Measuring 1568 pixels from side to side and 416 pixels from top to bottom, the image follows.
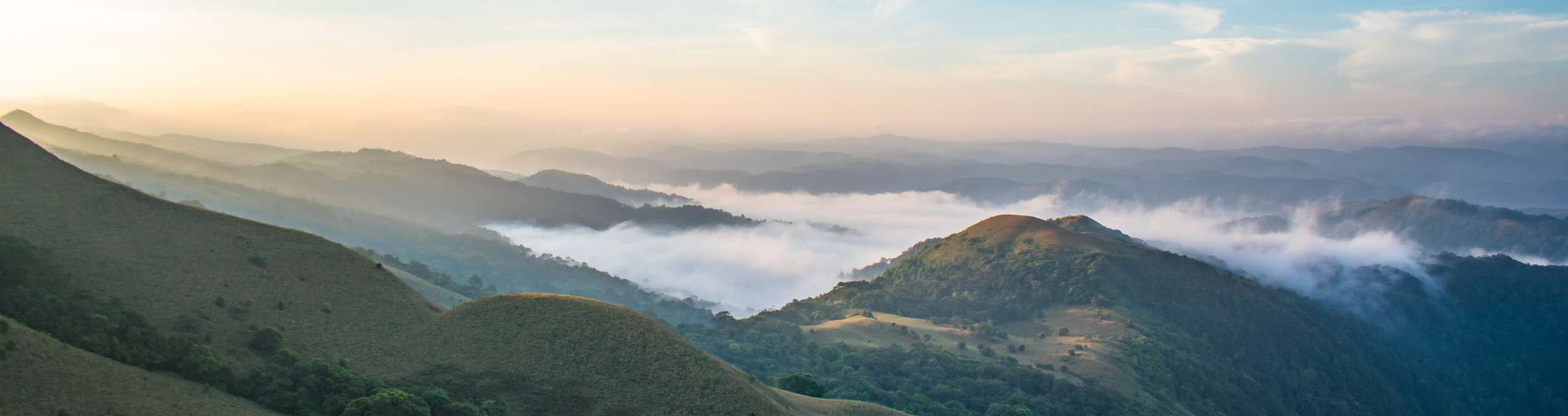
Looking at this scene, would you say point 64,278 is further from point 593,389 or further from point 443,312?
point 593,389

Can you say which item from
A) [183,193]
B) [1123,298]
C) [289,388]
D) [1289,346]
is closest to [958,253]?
[1123,298]

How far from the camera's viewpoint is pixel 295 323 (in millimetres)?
53062

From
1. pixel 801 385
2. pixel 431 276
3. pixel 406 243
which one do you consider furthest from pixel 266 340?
pixel 406 243

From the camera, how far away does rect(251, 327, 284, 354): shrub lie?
49.6 metres

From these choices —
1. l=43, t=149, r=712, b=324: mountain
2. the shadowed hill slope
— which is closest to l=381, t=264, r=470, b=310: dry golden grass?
the shadowed hill slope

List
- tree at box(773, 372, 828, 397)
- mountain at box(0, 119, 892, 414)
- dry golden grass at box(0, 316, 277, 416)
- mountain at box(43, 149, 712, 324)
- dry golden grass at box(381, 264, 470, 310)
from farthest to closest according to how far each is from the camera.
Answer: mountain at box(43, 149, 712, 324), dry golden grass at box(381, 264, 470, 310), tree at box(773, 372, 828, 397), mountain at box(0, 119, 892, 414), dry golden grass at box(0, 316, 277, 416)

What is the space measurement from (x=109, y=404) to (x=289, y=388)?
919 cm

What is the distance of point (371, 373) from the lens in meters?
50.1

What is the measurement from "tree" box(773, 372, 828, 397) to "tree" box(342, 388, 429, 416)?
3518 centimetres

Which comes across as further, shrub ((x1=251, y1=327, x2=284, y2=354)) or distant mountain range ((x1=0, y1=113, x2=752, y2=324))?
distant mountain range ((x1=0, y1=113, x2=752, y2=324))

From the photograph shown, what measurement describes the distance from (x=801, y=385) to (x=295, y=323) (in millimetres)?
38153

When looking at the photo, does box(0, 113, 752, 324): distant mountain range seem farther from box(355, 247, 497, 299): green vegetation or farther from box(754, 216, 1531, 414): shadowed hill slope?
box(754, 216, 1531, 414): shadowed hill slope

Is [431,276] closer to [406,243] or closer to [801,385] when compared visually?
[801,385]

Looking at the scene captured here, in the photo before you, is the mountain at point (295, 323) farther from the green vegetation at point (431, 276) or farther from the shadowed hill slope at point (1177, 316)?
the shadowed hill slope at point (1177, 316)
